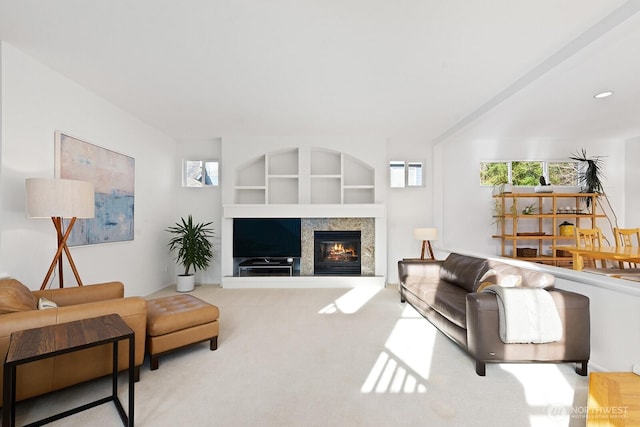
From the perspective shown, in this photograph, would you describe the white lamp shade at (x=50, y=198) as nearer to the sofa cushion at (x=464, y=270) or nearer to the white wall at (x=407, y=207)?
the sofa cushion at (x=464, y=270)

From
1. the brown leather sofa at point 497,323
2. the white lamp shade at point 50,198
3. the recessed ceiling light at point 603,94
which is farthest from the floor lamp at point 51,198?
the recessed ceiling light at point 603,94

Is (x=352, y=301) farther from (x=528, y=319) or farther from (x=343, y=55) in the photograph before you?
(x=343, y=55)

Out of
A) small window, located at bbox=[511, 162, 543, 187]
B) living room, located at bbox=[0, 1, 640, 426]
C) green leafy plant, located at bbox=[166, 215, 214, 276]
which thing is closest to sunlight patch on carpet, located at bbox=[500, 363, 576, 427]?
living room, located at bbox=[0, 1, 640, 426]

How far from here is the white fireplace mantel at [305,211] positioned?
5.38 m

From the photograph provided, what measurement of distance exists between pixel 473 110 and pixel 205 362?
445cm

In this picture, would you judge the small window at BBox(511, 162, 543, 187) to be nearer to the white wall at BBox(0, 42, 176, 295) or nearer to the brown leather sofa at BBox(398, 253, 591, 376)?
the brown leather sofa at BBox(398, 253, 591, 376)

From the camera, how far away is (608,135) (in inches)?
213

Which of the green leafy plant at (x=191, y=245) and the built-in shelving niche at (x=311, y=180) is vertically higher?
the built-in shelving niche at (x=311, y=180)

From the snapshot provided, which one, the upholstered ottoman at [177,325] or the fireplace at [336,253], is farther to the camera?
the fireplace at [336,253]

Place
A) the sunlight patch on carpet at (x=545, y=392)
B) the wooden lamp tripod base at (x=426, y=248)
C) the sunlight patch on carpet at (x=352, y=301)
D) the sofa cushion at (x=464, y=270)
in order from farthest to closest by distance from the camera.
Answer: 1. the wooden lamp tripod base at (x=426, y=248)
2. the sunlight patch on carpet at (x=352, y=301)
3. the sofa cushion at (x=464, y=270)
4. the sunlight patch on carpet at (x=545, y=392)

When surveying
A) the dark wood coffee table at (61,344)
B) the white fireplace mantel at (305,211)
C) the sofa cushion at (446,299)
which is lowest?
the sofa cushion at (446,299)

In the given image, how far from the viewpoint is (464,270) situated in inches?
143

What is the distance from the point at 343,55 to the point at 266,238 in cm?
365

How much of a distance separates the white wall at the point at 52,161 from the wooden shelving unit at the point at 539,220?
6.22m
